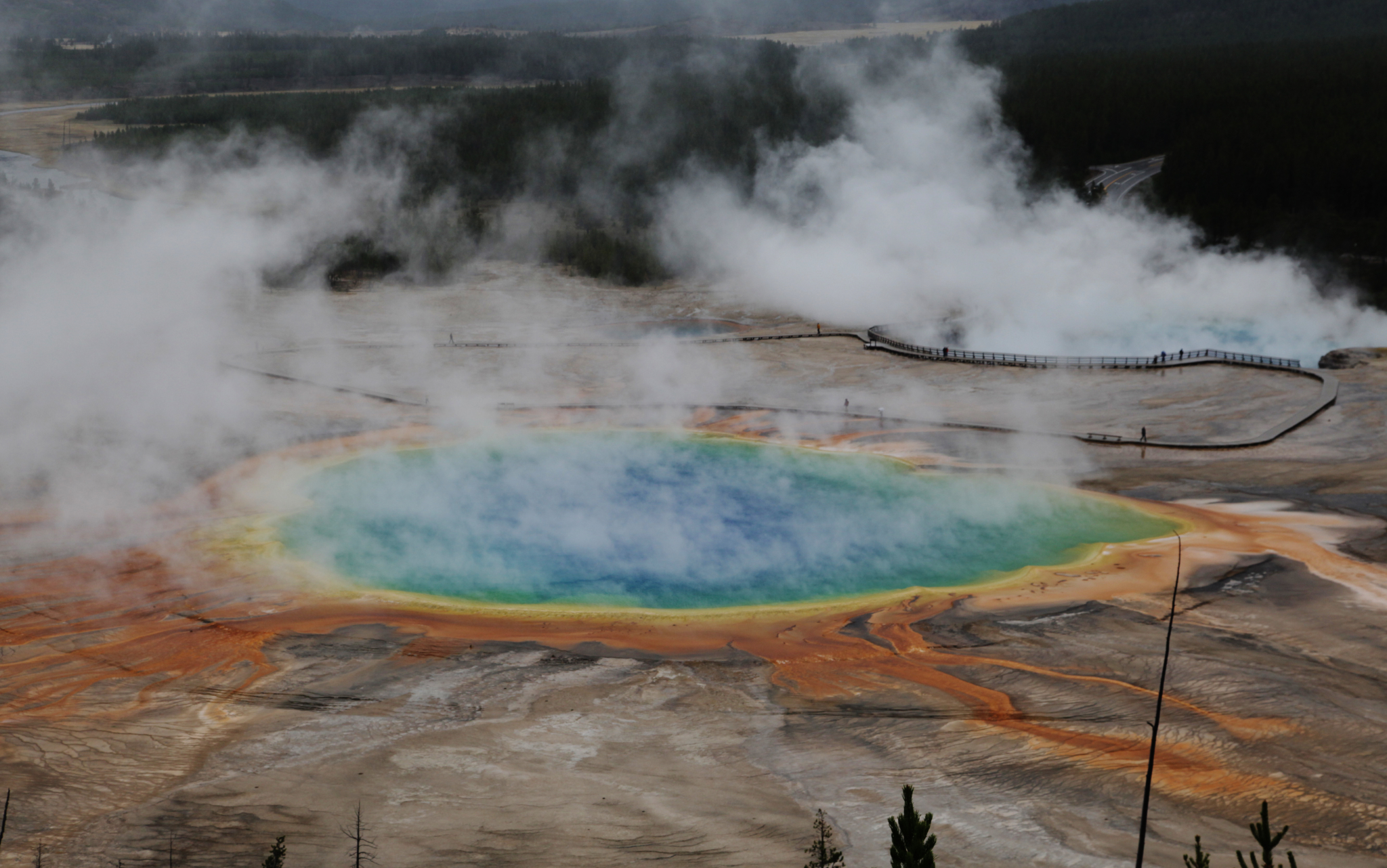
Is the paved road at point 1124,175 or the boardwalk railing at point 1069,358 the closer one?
the boardwalk railing at point 1069,358

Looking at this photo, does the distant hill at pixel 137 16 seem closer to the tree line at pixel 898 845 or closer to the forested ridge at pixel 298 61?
the forested ridge at pixel 298 61

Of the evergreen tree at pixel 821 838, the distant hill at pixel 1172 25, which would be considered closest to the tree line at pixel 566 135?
the distant hill at pixel 1172 25

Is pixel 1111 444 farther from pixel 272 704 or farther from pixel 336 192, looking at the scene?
pixel 336 192

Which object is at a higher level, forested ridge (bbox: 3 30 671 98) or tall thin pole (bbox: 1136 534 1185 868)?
forested ridge (bbox: 3 30 671 98)

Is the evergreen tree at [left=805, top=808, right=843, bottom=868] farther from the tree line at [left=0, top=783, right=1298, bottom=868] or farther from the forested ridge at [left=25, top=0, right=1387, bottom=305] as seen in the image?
the forested ridge at [left=25, top=0, right=1387, bottom=305]

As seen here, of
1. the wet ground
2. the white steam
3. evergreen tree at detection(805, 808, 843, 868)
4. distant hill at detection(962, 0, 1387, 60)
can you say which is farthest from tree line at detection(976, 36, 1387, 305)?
evergreen tree at detection(805, 808, 843, 868)

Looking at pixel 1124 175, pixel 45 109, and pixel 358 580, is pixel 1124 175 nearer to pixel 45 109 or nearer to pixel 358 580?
pixel 358 580

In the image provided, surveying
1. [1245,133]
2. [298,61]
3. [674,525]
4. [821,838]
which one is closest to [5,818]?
[821,838]
